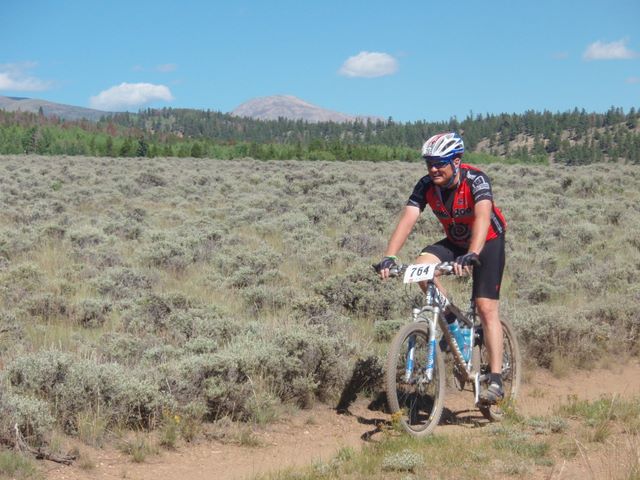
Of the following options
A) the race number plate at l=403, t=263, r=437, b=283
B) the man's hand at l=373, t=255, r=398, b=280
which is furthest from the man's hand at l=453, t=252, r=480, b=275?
the man's hand at l=373, t=255, r=398, b=280

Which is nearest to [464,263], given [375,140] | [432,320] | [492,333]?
[432,320]

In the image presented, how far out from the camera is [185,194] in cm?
2433

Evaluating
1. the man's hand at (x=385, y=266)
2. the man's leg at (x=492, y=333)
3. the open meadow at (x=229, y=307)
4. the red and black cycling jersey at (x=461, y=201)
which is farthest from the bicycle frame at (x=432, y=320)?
the open meadow at (x=229, y=307)

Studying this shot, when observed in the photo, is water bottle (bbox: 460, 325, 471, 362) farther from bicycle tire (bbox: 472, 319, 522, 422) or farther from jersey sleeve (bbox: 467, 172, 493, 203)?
jersey sleeve (bbox: 467, 172, 493, 203)

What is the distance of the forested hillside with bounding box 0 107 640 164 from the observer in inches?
3233

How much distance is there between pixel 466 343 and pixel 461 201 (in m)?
1.22

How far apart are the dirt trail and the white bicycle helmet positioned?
2.22 meters

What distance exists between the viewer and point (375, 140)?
182 meters

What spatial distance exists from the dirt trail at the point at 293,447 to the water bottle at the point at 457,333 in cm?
70

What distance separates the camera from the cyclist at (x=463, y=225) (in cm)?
510

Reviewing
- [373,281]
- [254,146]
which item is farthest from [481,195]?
[254,146]

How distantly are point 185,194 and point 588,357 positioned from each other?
18.6 metres

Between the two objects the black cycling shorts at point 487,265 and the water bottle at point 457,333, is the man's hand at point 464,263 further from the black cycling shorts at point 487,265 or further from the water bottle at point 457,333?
the water bottle at point 457,333

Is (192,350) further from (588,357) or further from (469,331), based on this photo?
(588,357)
